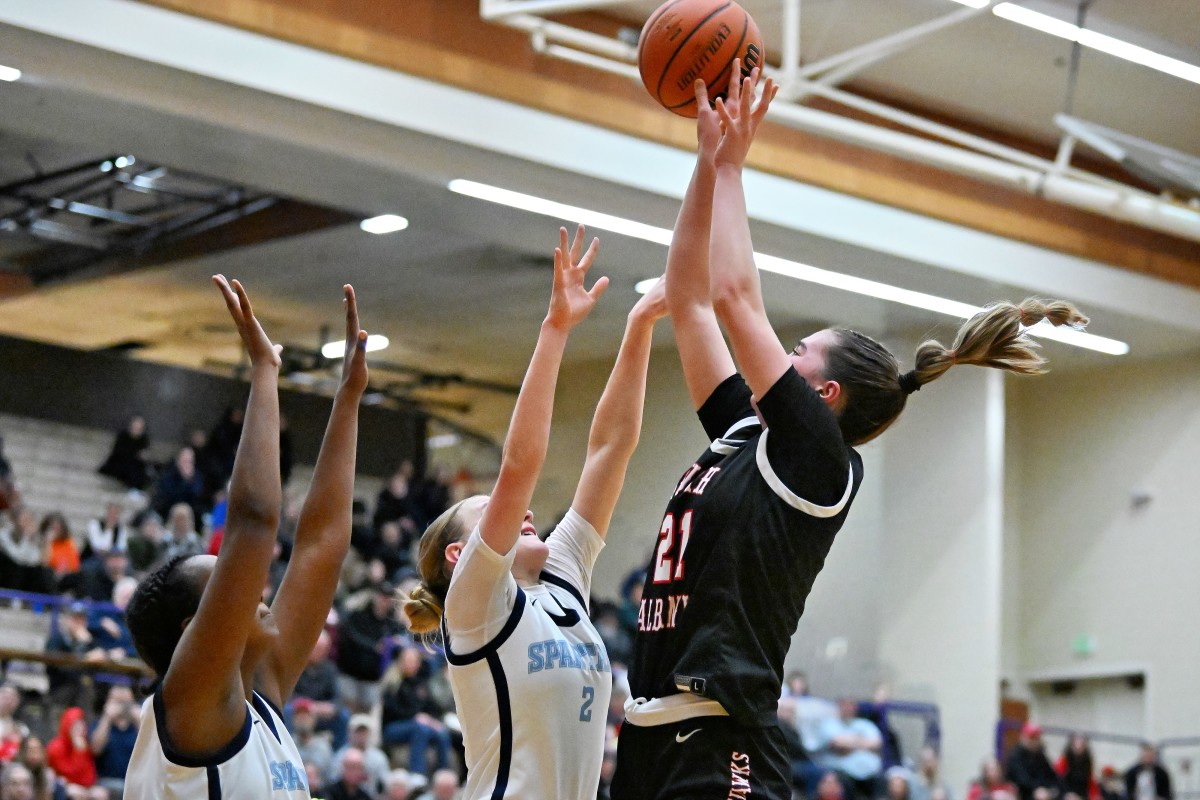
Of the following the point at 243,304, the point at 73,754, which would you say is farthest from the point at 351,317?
the point at 73,754

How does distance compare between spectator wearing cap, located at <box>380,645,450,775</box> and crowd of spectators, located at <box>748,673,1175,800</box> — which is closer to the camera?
spectator wearing cap, located at <box>380,645,450,775</box>

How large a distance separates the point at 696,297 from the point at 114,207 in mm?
13906

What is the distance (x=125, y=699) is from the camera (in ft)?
35.0

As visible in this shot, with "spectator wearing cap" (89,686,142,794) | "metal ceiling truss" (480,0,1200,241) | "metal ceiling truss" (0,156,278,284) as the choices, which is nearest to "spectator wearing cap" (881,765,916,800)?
"metal ceiling truss" (480,0,1200,241)

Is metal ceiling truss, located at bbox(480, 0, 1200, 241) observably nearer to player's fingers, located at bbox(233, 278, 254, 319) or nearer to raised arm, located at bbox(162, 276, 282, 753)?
player's fingers, located at bbox(233, 278, 254, 319)

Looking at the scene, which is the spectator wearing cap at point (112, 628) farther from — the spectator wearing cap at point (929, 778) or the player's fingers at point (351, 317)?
the player's fingers at point (351, 317)

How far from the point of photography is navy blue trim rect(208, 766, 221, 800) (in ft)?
8.84

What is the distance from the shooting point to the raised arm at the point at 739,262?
9.77 ft

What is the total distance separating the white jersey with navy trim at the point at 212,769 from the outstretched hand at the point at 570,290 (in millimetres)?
1113

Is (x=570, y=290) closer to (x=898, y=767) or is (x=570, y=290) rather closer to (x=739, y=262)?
(x=739, y=262)

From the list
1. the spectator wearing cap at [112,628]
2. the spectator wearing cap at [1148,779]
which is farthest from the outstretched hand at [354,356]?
the spectator wearing cap at [1148,779]

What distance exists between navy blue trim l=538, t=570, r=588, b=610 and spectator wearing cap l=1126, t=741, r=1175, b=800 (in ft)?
43.3

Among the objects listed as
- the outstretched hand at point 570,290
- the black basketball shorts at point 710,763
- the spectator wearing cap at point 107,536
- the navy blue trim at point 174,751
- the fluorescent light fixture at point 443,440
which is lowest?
the spectator wearing cap at point 107,536

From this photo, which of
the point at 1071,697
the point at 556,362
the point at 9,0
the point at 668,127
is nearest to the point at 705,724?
the point at 556,362
